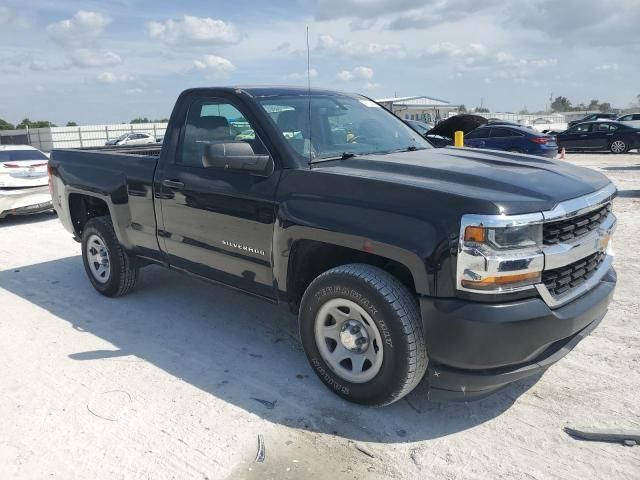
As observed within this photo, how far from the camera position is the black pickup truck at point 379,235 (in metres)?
2.85

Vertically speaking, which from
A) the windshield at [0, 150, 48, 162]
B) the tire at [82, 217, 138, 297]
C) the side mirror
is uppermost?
the side mirror

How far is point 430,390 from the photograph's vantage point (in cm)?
310

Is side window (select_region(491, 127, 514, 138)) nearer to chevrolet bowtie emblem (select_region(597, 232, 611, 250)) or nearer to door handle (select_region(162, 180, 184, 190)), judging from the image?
chevrolet bowtie emblem (select_region(597, 232, 611, 250))

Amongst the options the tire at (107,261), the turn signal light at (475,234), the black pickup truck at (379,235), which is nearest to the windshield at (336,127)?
the black pickup truck at (379,235)

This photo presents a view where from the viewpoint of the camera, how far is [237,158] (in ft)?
12.0

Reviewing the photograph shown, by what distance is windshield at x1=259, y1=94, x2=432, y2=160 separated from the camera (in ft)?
12.8

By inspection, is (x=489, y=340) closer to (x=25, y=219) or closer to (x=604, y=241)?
(x=604, y=241)

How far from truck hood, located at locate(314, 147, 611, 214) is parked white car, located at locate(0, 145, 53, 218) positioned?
25.4 feet

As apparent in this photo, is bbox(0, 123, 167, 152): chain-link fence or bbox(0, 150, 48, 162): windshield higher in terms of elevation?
bbox(0, 150, 48, 162): windshield

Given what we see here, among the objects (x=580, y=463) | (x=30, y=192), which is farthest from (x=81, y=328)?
(x=30, y=192)

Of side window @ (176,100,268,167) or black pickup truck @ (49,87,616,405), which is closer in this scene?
black pickup truck @ (49,87,616,405)

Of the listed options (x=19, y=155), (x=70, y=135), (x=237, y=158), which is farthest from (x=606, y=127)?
(x=70, y=135)

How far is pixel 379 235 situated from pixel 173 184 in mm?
2053

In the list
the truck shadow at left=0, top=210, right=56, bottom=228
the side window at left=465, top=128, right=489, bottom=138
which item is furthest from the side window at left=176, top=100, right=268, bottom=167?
the side window at left=465, top=128, right=489, bottom=138
